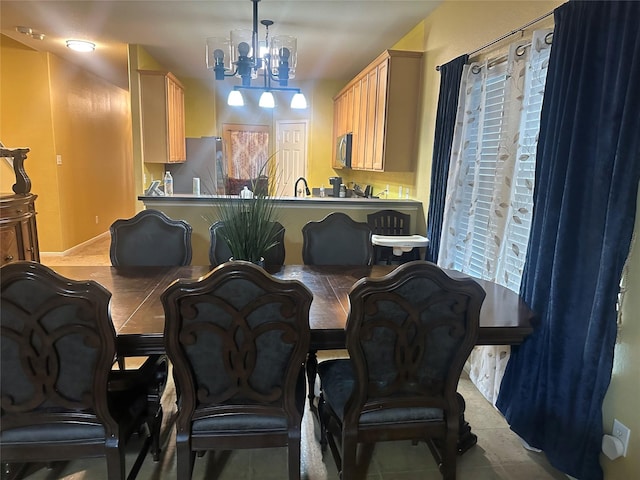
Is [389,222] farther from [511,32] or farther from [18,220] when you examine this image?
[18,220]

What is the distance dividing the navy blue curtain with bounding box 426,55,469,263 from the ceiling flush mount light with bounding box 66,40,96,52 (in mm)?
3882

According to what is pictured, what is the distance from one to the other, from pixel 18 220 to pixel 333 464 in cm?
347

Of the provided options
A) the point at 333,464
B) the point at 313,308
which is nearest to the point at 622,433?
the point at 333,464

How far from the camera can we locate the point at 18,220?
3.69m

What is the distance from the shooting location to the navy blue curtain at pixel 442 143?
304 cm

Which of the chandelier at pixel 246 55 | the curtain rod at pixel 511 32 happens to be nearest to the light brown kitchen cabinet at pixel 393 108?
the curtain rod at pixel 511 32

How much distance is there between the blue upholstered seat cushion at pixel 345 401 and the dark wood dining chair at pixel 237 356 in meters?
0.18

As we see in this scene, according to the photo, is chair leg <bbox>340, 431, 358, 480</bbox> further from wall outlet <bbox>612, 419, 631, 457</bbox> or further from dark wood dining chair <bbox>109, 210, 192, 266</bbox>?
dark wood dining chair <bbox>109, 210, 192, 266</bbox>

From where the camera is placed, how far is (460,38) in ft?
10.1

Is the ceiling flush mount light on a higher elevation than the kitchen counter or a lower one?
higher

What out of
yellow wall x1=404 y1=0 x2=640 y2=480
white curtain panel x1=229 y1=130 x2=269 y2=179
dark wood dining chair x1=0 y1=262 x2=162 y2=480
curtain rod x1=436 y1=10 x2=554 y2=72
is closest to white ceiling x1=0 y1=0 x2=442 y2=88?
yellow wall x1=404 y1=0 x2=640 y2=480

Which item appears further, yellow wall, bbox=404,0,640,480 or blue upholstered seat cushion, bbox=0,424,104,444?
yellow wall, bbox=404,0,640,480

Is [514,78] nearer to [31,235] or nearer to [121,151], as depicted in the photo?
[31,235]

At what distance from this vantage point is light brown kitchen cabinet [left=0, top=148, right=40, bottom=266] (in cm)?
350
